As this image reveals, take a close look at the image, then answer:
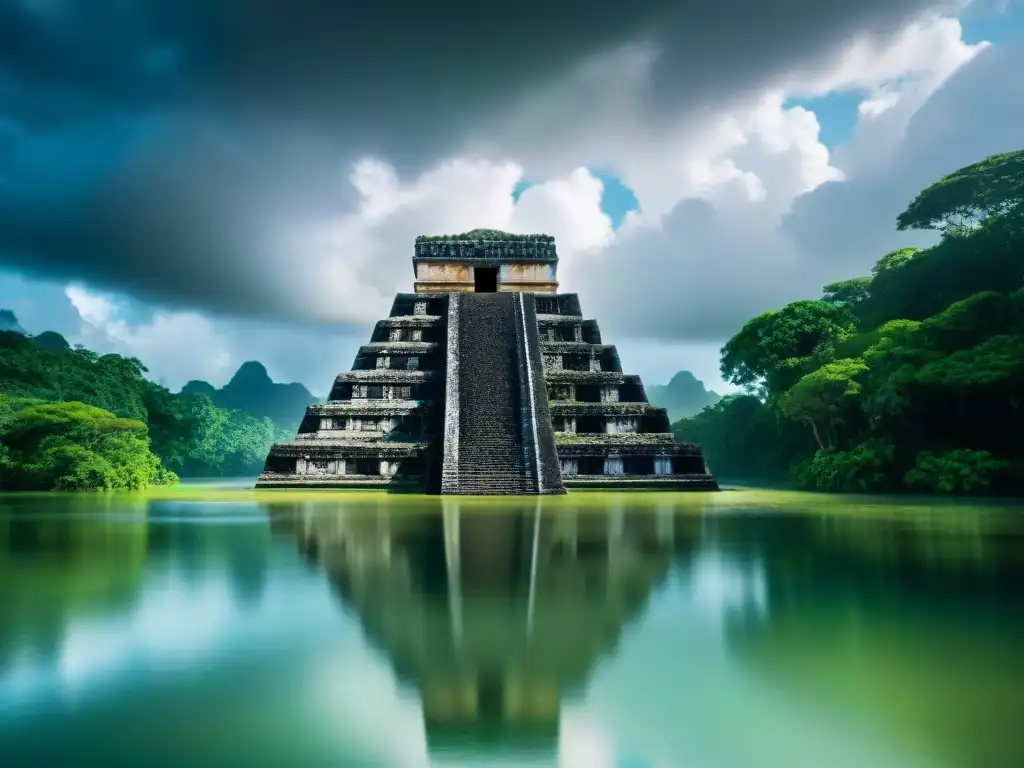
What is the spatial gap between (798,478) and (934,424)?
3.75 meters

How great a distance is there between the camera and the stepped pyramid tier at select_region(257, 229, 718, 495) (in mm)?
16438

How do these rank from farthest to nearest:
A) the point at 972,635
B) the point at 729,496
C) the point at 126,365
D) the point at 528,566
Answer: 1. the point at 126,365
2. the point at 729,496
3. the point at 528,566
4. the point at 972,635

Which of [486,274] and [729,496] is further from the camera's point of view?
[486,274]

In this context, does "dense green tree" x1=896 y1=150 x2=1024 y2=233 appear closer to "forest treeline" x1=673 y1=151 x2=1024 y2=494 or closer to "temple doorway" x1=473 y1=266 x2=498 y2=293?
"forest treeline" x1=673 y1=151 x2=1024 y2=494

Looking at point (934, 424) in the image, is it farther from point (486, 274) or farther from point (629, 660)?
point (629, 660)

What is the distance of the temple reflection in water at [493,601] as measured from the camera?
10.2 feet

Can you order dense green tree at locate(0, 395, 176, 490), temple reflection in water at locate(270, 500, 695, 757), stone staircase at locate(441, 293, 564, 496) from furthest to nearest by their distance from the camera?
1. dense green tree at locate(0, 395, 176, 490)
2. stone staircase at locate(441, 293, 564, 496)
3. temple reflection in water at locate(270, 500, 695, 757)

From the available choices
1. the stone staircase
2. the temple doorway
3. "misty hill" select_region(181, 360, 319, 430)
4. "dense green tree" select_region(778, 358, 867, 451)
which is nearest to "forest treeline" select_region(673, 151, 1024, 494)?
"dense green tree" select_region(778, 358, 867, 451)

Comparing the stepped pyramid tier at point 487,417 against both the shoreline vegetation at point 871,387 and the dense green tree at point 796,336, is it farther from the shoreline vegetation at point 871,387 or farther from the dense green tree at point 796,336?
the dense green tree at point 796,336

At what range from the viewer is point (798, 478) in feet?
70.9

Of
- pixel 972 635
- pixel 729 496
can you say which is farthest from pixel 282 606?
pixel 729 496

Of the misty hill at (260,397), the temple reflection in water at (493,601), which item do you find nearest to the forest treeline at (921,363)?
the temple reflection in water at (493,601)

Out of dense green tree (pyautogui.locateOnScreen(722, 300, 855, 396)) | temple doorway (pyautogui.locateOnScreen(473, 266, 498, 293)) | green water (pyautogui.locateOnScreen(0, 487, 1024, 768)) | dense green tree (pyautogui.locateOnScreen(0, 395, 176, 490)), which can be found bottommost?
green water (pyautogui.locateOnScreen(0, 487, 1024, 768))

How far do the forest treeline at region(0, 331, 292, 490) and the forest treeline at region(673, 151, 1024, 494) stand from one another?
16.1 metres
